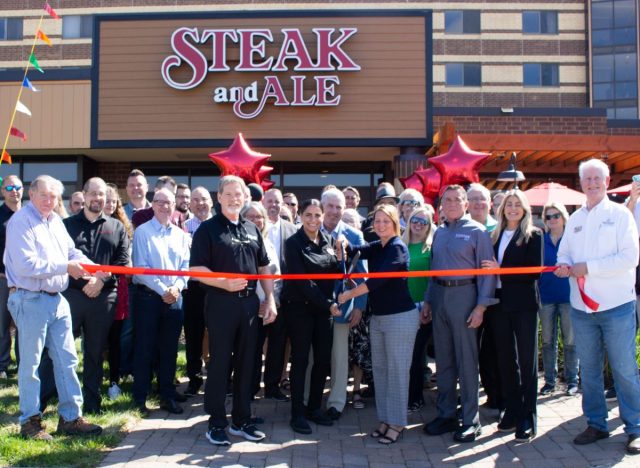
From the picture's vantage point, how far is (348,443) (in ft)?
16.6

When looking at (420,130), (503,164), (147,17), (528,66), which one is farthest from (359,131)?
(528,66)

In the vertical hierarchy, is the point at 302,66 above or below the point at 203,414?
above

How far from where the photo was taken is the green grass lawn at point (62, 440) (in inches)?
171

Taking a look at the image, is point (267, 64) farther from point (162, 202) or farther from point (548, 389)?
point (548, 389)

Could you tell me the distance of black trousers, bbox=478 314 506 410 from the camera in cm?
552

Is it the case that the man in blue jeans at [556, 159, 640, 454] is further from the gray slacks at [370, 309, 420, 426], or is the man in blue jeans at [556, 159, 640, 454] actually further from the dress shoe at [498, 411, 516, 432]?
the gray slacks at [370, 309, 420, 426]

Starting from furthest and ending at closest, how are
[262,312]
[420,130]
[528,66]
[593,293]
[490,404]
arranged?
→ 1. [528,66]
2. [420,130]
3. [490,404]
4. [262,312]
5. [593,293]

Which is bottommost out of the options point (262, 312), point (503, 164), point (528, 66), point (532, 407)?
Result: point (532, 407)

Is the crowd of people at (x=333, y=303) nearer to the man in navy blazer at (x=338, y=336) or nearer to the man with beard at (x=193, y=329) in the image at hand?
the man in navy blazer at (x=338, y=336)

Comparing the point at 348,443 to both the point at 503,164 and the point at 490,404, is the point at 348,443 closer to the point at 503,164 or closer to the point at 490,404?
the point at 490,404

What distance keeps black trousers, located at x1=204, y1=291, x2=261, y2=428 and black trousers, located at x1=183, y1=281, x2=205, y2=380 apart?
1.36 m

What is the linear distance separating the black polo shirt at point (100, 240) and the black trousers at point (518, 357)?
10.8 ft

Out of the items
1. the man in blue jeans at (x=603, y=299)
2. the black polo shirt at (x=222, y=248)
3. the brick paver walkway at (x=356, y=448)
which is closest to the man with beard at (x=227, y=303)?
the black polo shirt at (x=222, y=248)

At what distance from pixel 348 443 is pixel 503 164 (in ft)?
33.5
